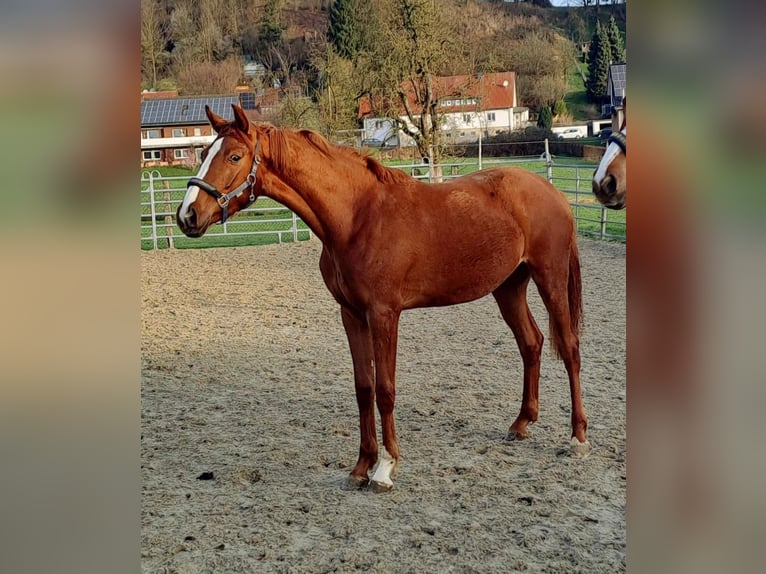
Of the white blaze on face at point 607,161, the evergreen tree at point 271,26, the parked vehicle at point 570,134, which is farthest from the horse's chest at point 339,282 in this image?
the evergreen tree at point 271,26

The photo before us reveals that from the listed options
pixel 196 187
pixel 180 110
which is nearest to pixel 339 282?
pixel 196 187

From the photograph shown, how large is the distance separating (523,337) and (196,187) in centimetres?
210

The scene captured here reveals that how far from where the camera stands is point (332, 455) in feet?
13.1

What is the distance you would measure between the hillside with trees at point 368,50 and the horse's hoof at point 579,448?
13.2 meters

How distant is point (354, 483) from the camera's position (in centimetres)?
353

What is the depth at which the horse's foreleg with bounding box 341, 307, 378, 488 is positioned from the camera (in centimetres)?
354

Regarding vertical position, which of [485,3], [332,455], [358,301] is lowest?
[332,455]

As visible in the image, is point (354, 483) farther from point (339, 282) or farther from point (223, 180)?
point (223, 180)

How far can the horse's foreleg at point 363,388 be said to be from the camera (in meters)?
3.54

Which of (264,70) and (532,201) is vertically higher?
(264,70)

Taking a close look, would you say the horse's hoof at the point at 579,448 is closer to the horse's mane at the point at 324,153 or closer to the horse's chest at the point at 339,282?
the horse's chest at the point at 339,282
